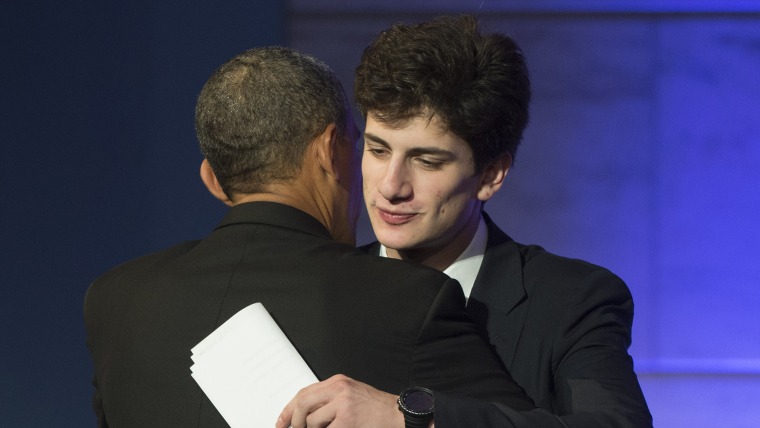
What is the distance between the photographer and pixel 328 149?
5.96ft

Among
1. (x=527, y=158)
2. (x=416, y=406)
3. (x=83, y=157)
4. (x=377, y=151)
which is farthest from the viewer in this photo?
(x=527, y=158)

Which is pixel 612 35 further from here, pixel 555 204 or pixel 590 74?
pixel 555 204

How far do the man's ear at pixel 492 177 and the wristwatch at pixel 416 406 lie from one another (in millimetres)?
552

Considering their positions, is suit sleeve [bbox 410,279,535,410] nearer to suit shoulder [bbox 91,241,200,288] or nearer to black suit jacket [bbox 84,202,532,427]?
black suit jacket [bbox 84,202,532,427]

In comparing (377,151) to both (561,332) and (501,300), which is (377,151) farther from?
(561,332)

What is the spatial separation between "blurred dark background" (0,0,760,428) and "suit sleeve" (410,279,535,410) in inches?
114

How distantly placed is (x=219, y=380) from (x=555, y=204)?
3.27 m

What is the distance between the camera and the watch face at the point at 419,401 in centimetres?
154

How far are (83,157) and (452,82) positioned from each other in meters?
2.94

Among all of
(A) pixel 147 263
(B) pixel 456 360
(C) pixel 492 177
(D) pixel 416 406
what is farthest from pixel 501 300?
(A) pixel 147 263

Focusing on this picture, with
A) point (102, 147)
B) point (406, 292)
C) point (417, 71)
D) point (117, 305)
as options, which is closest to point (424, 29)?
point (417, 71)

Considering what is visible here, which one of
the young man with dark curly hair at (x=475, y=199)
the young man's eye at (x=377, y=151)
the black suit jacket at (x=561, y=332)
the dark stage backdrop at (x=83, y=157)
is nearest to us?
the black suit jacket at (x=561, y=332)

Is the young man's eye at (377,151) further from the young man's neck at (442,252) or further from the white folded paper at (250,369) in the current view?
the white folded paper at (250,369)

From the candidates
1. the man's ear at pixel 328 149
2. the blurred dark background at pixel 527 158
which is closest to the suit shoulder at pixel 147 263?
the man's ear at pixel 328 149
